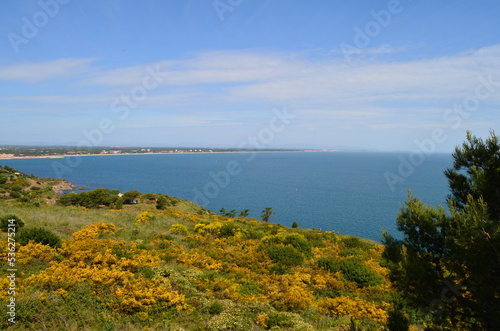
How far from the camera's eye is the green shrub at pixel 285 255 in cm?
1767

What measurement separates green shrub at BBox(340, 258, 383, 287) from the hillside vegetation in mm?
57

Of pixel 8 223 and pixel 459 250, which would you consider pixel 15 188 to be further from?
pixel 459 250

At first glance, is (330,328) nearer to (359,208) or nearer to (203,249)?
(203,249)

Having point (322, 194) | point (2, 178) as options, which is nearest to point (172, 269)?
point (2, 178)

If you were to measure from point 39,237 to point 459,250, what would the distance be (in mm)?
18153

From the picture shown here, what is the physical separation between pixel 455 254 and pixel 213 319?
7672 mm

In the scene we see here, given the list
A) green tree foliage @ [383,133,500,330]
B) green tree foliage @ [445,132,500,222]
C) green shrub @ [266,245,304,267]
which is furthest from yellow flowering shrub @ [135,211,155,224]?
green tree foliage @ [445,132,500,222]

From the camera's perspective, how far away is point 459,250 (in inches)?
276

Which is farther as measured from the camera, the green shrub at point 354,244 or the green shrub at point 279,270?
the green shrub at point 354,244

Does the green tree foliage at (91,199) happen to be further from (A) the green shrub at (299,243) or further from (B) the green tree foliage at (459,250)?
(B) the green tree foliage at (459,250)

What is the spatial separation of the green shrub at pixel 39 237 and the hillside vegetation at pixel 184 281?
0.17 ft

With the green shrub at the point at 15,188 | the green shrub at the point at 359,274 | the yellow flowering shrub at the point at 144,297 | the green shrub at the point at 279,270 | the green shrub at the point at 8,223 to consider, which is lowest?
the green shrub at the point at 15,188

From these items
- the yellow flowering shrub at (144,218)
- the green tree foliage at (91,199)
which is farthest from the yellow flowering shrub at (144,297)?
the green tree foliage at (91,199)

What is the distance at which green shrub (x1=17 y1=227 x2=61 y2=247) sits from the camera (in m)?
14.5
